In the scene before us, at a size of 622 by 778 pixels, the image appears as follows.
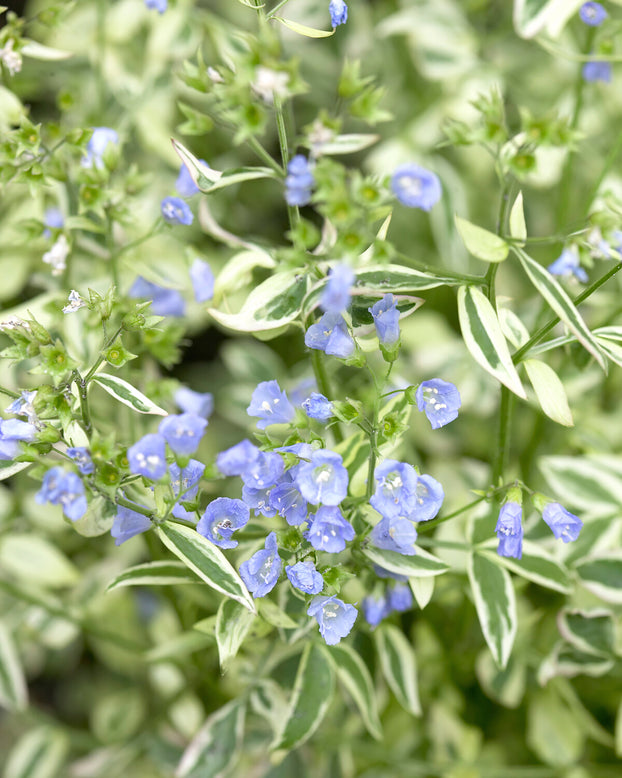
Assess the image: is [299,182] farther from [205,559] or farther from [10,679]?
[10,679]

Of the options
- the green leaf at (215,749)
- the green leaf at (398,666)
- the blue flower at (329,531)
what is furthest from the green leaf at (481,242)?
the green leaf at (215,749)

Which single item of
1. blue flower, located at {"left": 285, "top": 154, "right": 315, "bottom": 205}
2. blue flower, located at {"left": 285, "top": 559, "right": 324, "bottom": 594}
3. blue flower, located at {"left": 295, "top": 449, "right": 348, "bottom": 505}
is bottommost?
blue flower, located at {"left": 285, "top": 559, "right": 324, "bottom": 594}

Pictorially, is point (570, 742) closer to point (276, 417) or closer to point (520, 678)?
point (520, 678)

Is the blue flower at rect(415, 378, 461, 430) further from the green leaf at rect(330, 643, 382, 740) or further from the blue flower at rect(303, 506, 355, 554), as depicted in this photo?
the green leaf at rect(330, 643, 382, 740)

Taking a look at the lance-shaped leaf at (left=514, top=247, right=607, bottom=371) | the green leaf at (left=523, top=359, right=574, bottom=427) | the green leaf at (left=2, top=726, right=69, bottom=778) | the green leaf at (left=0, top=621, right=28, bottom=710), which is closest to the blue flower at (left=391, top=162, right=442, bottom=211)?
the lance-shaped leaf at (left=514, top=247, right=607, bottom=371)

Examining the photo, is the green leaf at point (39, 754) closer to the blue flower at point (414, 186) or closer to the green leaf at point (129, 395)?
the green leaf at point (129, 395)

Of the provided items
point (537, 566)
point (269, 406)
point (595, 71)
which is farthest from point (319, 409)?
point (595, 71)
